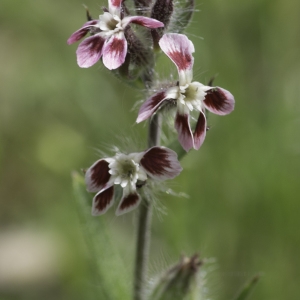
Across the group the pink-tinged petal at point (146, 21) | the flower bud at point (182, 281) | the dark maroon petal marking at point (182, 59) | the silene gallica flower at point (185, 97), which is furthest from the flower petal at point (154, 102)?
the flower bud at point (182, 281)

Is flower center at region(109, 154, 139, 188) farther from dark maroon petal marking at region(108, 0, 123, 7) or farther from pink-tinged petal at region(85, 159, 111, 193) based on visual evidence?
dark maroon petal marking at region(108, 0, 123, 7)

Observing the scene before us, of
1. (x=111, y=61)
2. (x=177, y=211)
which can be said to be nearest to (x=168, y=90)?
(x=111, y=61)

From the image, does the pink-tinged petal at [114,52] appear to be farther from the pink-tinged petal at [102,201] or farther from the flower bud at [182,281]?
the flower bud at [182,281]

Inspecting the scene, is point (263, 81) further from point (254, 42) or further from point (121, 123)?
point (121, 123)

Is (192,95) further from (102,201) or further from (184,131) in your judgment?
(102,201)

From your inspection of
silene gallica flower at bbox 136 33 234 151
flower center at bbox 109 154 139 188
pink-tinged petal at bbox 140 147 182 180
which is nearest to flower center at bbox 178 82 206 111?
silene gallica flower at bbox 136 33 234 151

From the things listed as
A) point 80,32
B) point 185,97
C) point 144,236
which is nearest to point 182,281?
point 144,236
